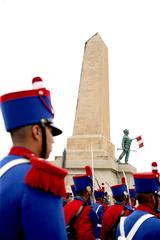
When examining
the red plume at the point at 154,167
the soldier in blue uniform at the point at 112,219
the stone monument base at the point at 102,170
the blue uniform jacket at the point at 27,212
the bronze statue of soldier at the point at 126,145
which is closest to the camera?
the blue uniform jacket at the point at 27,212

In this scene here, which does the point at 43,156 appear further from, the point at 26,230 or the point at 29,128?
the point at 26,230

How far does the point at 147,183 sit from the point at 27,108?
2.01 m

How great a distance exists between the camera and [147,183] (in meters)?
3.60

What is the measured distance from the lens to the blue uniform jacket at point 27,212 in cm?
155

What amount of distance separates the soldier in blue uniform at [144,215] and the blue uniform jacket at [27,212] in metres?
1.61

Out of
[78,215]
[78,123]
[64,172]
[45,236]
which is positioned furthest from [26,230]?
[78,123]

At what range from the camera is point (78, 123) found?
23.9m

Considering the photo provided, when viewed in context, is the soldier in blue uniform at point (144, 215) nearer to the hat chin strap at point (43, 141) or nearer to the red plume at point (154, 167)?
the red plume at point (154, 167)

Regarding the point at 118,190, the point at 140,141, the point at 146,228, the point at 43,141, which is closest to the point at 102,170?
the point at 140,141

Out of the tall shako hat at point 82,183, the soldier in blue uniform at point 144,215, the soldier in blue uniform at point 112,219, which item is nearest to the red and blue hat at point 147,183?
the soldier in blue uniform at point 144,215

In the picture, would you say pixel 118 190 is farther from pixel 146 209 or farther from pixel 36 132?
pixel 36 132

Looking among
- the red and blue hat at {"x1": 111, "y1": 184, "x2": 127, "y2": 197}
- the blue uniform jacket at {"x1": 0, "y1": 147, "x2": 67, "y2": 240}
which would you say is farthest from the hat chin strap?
the red and blue hat at {"x1": 111, "y1": 184, "x2": 127, "y2": 197}

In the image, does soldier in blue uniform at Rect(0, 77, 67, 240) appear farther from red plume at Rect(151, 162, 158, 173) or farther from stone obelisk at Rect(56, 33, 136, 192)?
stone obelisk at Rect(56, 33, 136, 192)

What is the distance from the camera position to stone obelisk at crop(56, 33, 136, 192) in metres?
22.0
